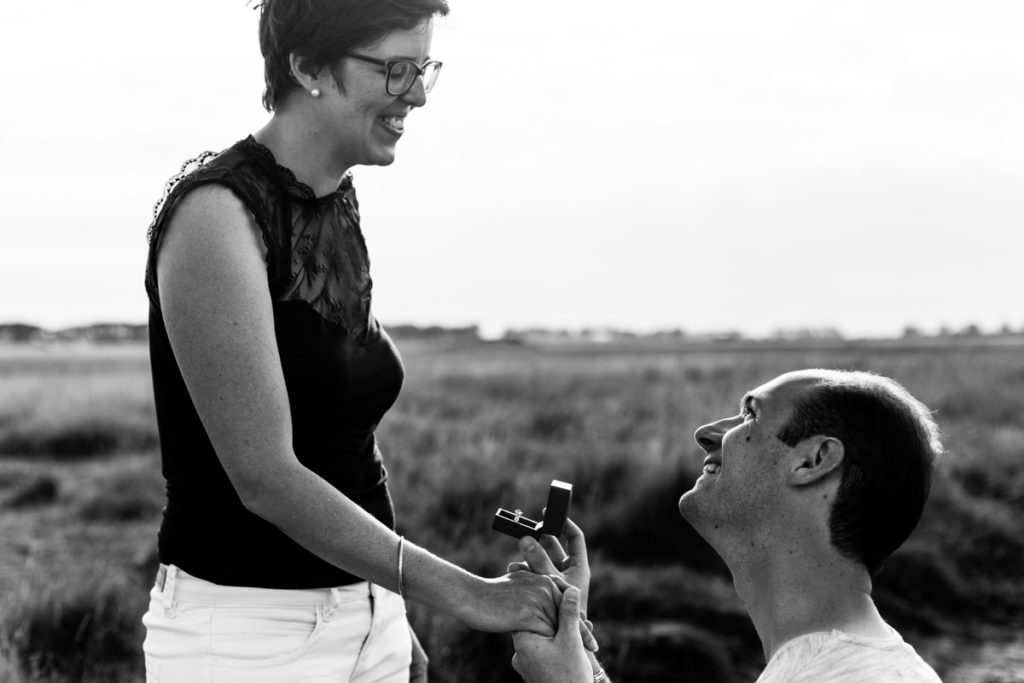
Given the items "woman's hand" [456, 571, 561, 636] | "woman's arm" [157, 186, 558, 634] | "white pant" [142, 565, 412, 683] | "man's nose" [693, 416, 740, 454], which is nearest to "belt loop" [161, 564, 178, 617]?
"white pant" [142, 565, 412, 683]

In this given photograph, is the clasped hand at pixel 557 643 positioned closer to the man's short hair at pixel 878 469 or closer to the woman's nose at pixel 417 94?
the man's short hair at pixel 878 469

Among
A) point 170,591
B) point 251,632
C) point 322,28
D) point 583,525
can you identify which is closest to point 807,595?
point 251,632

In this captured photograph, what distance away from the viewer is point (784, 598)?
2453 mm

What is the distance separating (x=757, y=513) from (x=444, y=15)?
135 centimetres

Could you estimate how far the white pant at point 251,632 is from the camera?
2432 mm

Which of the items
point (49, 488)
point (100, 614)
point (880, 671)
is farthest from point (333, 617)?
point (49, 488)

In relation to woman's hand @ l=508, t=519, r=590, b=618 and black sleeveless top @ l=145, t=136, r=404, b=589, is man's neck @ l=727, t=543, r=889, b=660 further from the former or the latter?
black sleeveless top @ l=145, t=136, r=404, b=589

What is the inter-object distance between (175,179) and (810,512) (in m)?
1.59

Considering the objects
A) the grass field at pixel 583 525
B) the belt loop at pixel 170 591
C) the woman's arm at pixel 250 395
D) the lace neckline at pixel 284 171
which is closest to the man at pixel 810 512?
the woman's arm at pixel 250 395

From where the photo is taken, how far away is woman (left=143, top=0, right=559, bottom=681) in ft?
7.42

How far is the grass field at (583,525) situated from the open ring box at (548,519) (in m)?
3.47

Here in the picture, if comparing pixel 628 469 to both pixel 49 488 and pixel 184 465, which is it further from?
pixel 184 465

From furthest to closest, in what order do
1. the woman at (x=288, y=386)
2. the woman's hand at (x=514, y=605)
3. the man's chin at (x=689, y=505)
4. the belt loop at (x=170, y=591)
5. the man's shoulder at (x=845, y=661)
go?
1. the man's chin at (x=689, y=505)
2. the belt loop at (x=170, y=591)
3. the woman's hand at (x=514, y=605)
4. the woman at (x=288, y=386)
5. the man's shoulder at (x=845, y=661)

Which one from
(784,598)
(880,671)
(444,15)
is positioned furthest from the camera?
(444,15)
